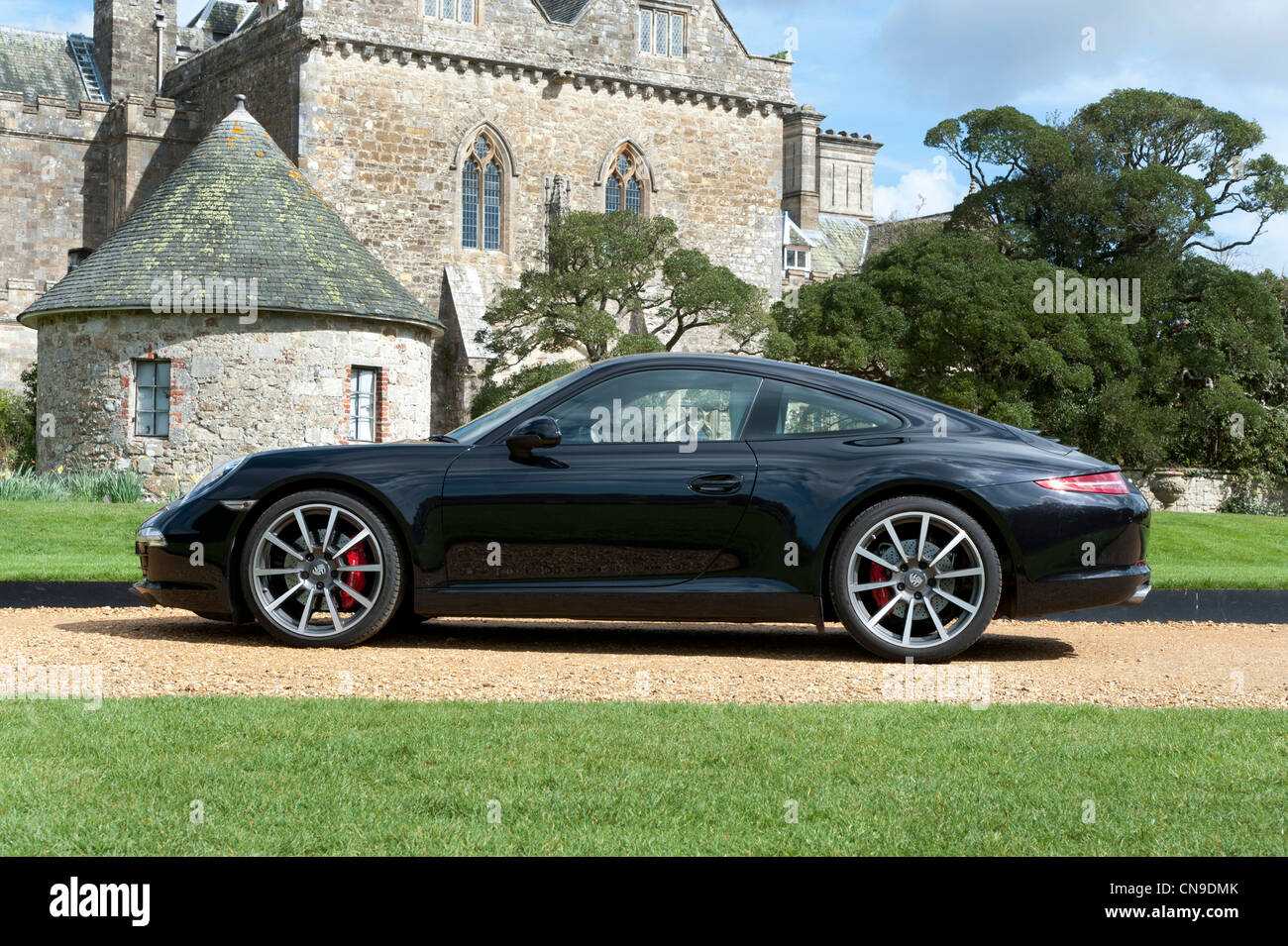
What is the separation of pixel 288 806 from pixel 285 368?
22.8m

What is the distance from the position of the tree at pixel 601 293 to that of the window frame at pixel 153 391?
328 inches

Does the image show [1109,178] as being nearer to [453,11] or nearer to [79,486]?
[453,11]

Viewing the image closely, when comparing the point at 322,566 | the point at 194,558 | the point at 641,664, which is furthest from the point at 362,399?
the point at 641,664

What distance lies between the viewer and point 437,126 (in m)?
37.6

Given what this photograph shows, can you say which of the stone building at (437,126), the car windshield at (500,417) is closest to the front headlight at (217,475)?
the car windshield at (500,417)

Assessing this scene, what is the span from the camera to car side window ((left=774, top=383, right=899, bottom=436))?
7539mm

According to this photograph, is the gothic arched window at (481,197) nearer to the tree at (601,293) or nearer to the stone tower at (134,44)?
the tree at (601,293)

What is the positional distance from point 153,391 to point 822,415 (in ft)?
68.6

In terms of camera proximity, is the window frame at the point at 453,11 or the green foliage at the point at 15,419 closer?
the green foliage at the point at 15,419

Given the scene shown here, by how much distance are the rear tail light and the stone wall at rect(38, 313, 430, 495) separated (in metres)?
20.6

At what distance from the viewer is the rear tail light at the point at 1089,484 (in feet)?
23.7

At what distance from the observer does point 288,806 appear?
157 inches

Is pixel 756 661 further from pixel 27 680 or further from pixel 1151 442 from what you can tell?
pixel 1151 442
